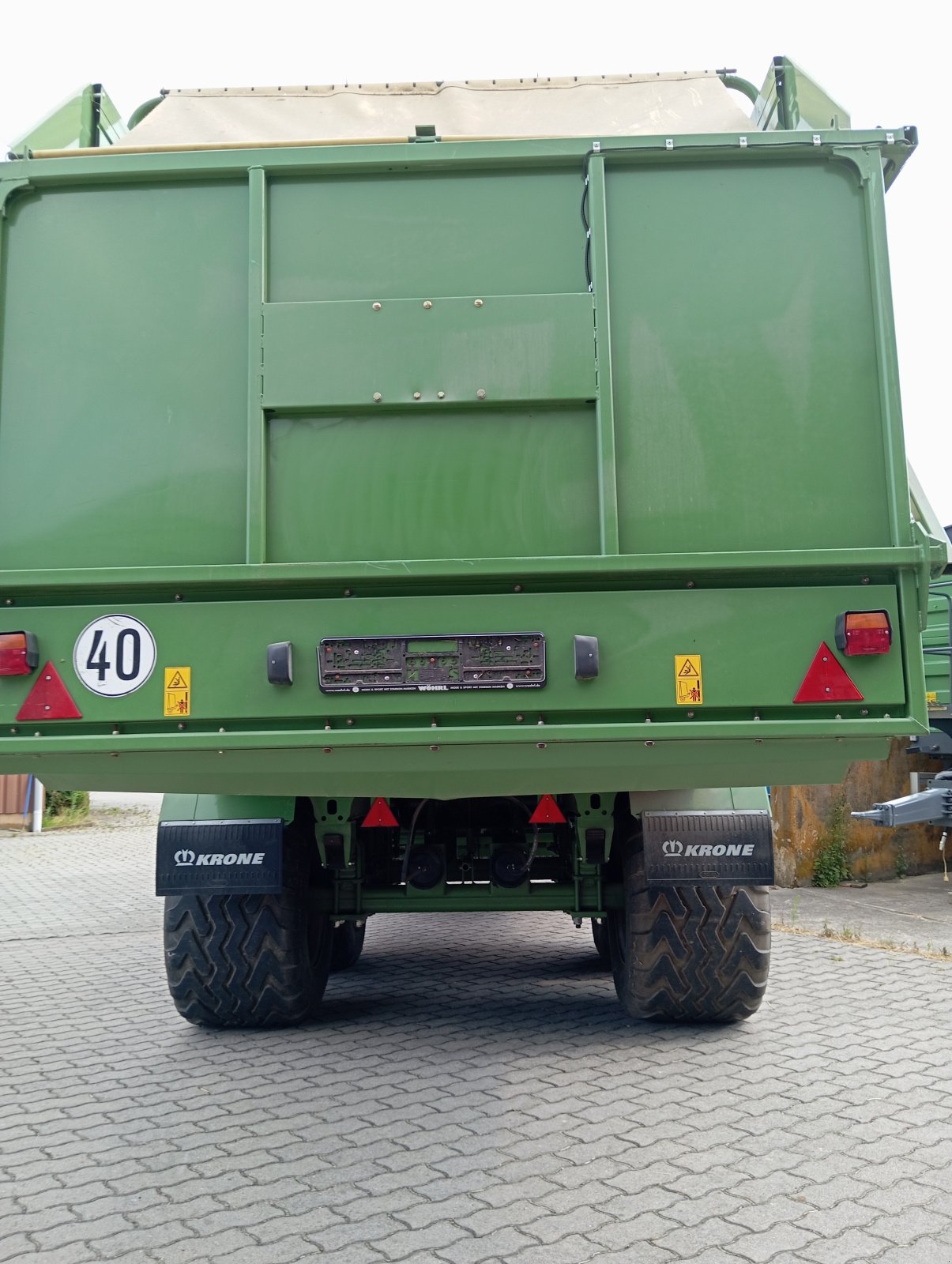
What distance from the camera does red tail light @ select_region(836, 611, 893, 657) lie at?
10.0 feet

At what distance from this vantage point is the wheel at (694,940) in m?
4.46

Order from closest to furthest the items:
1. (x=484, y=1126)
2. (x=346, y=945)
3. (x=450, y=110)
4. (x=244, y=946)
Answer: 1. (x=484, y=1126)
2. (x=450, y=110)
3. (x=244, y=946)
4. (x=346, y=945)

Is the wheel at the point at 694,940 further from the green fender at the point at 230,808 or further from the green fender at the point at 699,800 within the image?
the green fender at the point at 230,808

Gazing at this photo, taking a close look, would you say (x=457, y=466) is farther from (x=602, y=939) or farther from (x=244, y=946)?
(x=602, y=939)

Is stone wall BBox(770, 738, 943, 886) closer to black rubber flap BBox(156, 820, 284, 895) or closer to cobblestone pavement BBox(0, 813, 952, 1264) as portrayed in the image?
cobblestone pavement BBox(0, 813, 952, 1264)

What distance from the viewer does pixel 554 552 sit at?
318 centimetres

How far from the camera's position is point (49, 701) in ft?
10.4

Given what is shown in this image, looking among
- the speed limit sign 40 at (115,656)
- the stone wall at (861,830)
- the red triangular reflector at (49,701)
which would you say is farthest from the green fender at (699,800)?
the stone wall at (861,830)

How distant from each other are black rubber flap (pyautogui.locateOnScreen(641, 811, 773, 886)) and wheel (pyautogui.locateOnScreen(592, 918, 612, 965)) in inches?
61.3

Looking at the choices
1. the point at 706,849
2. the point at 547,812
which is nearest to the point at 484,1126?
the point at 547,812

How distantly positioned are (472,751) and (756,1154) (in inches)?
60.1

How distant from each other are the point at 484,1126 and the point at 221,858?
142 cm

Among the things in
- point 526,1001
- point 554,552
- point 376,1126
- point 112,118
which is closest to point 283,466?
point 554,552

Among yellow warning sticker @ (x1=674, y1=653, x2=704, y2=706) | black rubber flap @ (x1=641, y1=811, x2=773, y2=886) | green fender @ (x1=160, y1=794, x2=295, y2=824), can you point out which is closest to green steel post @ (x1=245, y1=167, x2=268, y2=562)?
yellow warning sticker @ (x1=674, y1=653, x2=704, y2=706)
